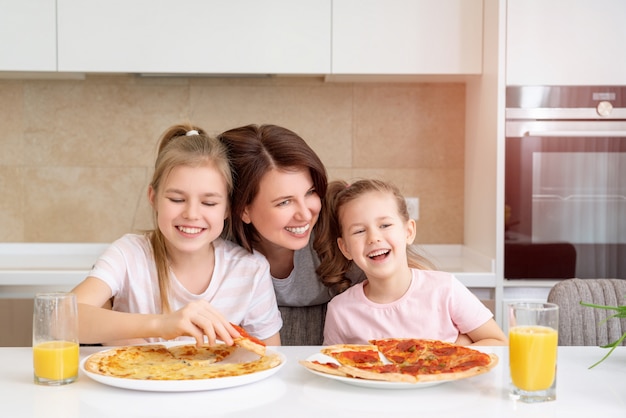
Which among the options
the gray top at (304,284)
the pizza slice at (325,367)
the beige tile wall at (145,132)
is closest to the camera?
the pizza slice at (325,367)

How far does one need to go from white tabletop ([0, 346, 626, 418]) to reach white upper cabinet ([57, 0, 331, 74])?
1.67 meters

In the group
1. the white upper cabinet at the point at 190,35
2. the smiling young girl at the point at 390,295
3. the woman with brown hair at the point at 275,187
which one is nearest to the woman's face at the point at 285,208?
the woman with brown hair at the point at 275,187

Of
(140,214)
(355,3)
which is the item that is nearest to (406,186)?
(355,3)

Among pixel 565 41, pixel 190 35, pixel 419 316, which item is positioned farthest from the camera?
pixel 190 35

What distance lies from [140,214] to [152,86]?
51cm

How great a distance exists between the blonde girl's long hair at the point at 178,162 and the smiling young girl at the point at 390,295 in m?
0.31

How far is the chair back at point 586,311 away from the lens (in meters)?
1.80

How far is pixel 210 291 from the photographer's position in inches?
71.9

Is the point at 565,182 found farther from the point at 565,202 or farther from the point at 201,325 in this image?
the point at 201,325

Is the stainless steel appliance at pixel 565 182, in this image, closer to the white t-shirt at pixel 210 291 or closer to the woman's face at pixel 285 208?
the woman's face at pixel 285 208

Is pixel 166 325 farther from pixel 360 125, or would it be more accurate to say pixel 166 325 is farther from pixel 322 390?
pixel 360 125

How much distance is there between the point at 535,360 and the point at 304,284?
3.32 feet

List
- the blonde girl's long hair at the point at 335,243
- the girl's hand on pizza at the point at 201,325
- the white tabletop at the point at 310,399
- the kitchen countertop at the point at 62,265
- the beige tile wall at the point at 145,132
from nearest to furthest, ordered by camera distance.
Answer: the white tabletop at the point at 310,399
the girl's hand on pizza at the point at 201,325
the blonde girl's long hair at the point at 335,243
the kitchen countertop at the point at 62,265
the beige tile wall at the point at 145,132

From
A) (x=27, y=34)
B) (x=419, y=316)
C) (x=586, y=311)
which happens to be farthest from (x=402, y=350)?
(x=27, y=34)
